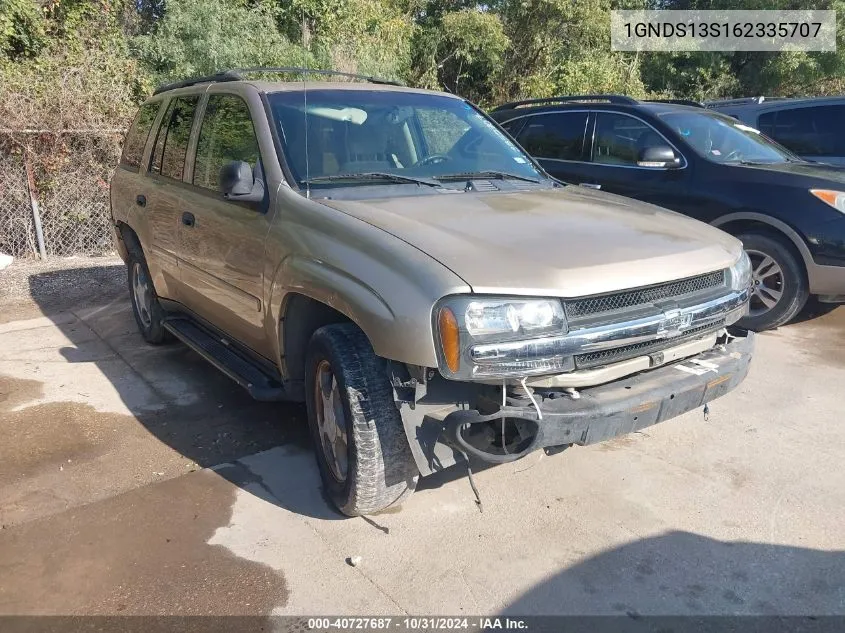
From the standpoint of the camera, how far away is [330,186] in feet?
11.7

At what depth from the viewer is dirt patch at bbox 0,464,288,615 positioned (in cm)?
279

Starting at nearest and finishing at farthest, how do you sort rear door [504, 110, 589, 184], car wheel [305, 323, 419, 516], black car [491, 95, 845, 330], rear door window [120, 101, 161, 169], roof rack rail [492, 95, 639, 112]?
car wheel [305, 323, 419, 516] < rear door window [120, 101, 161, 169] < black car [491, 95, 845, 330] < roof rack rail [492, 95, 639, 112] < rear door [504, 110, 589, 184]

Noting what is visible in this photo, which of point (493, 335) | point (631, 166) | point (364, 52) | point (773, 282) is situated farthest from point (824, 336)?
point (364, 52)

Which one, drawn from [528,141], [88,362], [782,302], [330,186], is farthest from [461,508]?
[528,141]

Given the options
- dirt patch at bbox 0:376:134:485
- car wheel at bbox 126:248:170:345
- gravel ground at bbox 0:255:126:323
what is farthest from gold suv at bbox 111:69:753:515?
gravel ground at bbox 0:255:126:323

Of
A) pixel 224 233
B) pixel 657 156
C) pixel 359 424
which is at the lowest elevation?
pixel 359 424

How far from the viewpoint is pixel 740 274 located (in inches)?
137

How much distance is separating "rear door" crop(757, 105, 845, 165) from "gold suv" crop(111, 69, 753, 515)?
208 inches

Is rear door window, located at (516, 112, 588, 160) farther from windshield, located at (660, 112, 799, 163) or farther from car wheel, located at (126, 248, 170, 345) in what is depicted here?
car wheel, located at (126, 248, 170, 345)

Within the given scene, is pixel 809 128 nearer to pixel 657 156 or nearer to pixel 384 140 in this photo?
pixel 657 156

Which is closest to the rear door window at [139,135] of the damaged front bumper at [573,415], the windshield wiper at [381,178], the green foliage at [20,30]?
the windshield wiper at [381,178]

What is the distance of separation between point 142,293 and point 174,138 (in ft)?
4.90

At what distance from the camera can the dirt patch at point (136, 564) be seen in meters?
2.79

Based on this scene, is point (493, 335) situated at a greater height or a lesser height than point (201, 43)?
lesser
